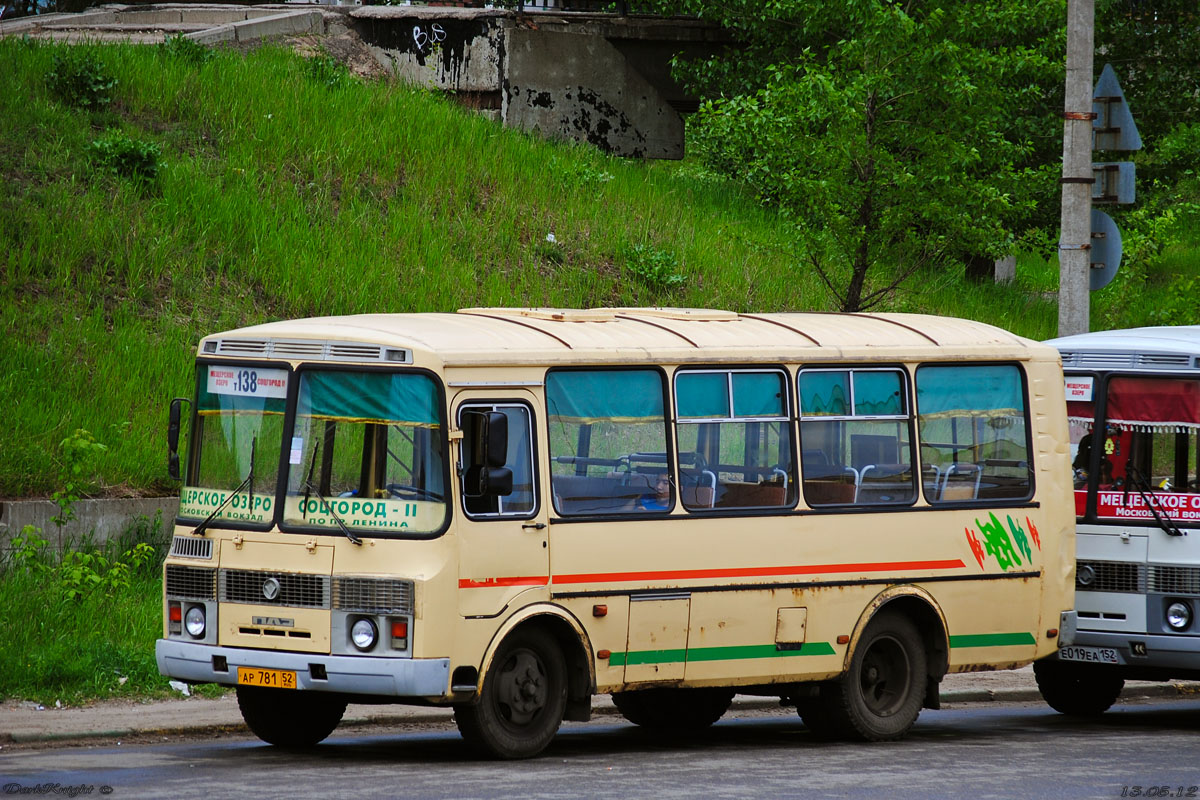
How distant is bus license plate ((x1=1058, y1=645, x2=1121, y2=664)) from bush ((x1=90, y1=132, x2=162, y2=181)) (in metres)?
11.4

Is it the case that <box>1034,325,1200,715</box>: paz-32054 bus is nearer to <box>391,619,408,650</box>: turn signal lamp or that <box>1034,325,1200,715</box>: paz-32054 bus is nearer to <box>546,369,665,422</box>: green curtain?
<box>546,369,665,422</box>: green curtain

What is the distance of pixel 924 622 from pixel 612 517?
9.02ft

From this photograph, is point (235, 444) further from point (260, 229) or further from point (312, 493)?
point (260, 229)

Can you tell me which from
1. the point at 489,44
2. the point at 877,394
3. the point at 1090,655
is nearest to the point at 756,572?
the point at 877,394

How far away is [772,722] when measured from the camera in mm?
12867

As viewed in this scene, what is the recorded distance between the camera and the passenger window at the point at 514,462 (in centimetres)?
982

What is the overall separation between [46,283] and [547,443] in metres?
8.74

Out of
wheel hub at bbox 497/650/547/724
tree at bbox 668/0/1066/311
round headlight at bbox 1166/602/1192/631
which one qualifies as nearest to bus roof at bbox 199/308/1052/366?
wheel hub at bbox 497/650/547/724

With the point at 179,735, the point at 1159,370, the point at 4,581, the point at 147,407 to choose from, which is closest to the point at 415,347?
the point at 179,735

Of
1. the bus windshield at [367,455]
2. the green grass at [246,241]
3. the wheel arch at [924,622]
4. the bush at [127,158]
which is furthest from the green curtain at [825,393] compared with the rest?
the bush at [127,158]

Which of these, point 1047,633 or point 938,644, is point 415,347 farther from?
point 1047,633

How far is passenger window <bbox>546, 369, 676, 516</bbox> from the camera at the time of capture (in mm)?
10250

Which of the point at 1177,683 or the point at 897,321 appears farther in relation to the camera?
the point at 1177,683

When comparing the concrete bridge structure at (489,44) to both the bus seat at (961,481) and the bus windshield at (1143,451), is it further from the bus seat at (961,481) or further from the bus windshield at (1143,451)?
the bus seat at (961,481)
